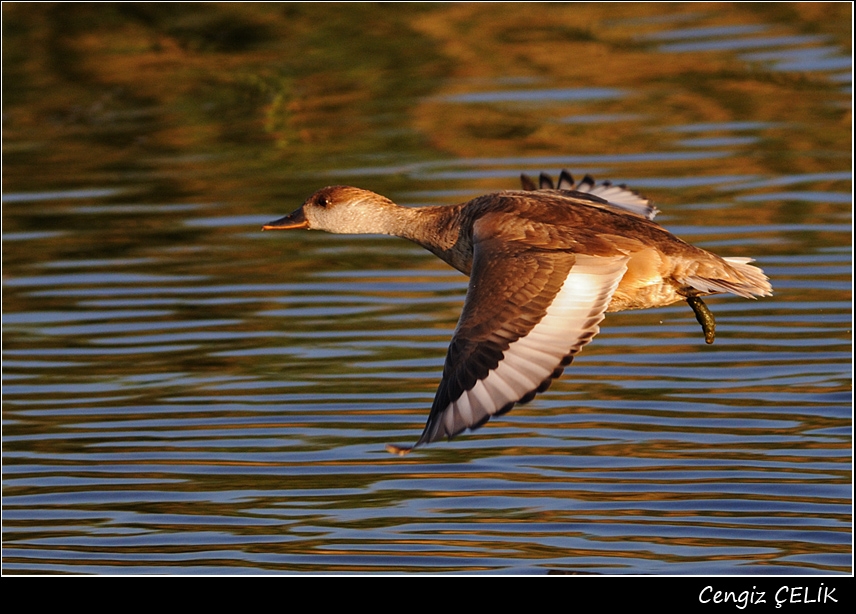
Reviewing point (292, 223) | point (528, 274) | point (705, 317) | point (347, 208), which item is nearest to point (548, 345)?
point (528, 274)

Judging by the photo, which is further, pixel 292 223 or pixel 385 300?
pixel 385 300

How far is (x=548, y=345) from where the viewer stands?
23.2 feet

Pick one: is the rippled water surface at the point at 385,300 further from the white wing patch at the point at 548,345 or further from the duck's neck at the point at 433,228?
the duck's neck at the point at 433,228

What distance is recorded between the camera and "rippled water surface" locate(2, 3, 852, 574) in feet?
25.6

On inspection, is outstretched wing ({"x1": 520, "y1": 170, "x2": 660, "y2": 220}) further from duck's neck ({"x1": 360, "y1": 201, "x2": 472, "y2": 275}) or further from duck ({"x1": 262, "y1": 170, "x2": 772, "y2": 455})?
duck's neck ({"x1": 360, "y1": 201, "x2": 472, "y2": 275})

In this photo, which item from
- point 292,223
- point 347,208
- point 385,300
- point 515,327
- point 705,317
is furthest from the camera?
point 385,300

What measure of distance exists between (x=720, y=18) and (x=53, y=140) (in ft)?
24.8

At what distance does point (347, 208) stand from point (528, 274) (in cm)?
215

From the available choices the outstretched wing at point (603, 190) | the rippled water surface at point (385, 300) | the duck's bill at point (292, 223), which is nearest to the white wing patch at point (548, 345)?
the rippled water surface at point (385, 300)

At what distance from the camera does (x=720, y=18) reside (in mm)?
18766

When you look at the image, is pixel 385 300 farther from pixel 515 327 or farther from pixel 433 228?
pixel 515 327

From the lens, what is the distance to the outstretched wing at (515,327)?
22.4 ft

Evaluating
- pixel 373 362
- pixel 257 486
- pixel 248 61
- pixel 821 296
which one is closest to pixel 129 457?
pixel 257 486

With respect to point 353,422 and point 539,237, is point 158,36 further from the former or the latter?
point 539,237
